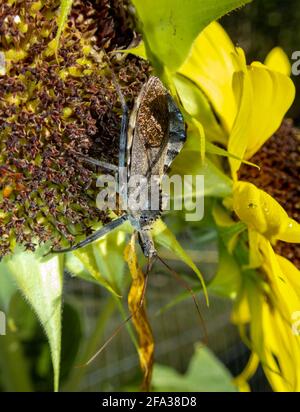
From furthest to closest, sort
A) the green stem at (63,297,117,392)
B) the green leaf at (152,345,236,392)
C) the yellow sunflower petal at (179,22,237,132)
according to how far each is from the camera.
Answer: the green leaf at (152,345,236,392)
the green stem at (63,297,117,392)
the yellow sunflower petal at (179,22,237,132)

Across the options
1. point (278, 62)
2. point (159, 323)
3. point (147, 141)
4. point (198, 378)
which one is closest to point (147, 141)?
point (147, 141)

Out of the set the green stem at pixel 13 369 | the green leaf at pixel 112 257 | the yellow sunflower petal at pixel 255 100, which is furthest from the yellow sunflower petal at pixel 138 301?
the green stem at pixel 13 369

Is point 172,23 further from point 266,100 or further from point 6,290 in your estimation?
point 6,290

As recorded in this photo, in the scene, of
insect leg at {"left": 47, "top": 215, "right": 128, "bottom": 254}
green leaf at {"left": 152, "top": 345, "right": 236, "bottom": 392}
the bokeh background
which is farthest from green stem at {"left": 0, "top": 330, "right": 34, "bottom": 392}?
insect leg at {"left": 47, "top": 215, "right": 128, "bottom": 254}

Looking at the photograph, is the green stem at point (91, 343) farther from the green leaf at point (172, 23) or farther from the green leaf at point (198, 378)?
the green leaf at point (172, 23)

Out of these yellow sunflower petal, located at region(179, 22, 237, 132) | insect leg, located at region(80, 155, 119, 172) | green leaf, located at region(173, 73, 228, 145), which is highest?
yellow sunflower petal, located at region(179, 22, 237, 132)

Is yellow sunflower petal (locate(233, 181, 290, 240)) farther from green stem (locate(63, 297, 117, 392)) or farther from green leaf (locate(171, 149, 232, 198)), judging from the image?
green stem (locate(63, 297, 117, 392))
